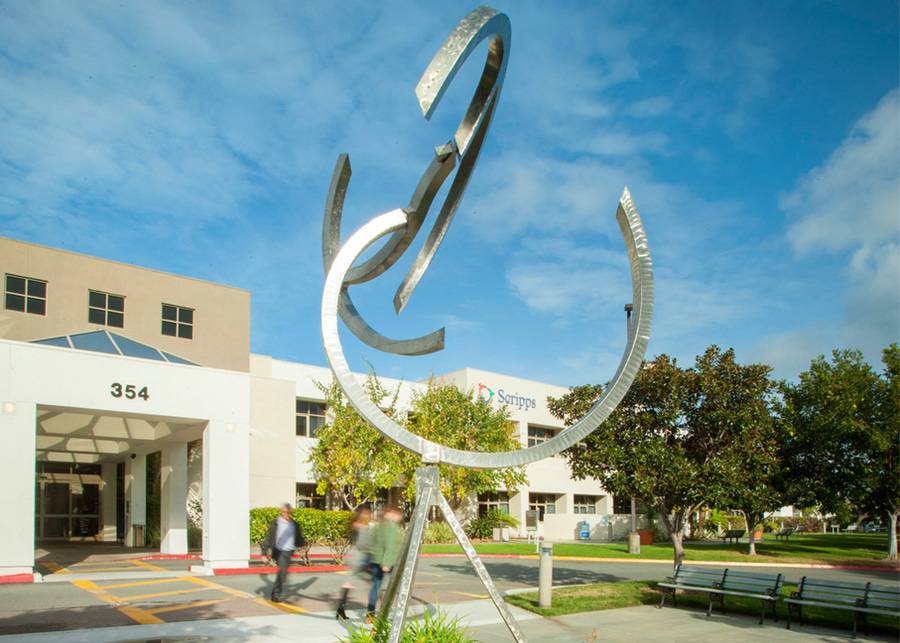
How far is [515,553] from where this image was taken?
28.7m

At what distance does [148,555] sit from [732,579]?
16.1m

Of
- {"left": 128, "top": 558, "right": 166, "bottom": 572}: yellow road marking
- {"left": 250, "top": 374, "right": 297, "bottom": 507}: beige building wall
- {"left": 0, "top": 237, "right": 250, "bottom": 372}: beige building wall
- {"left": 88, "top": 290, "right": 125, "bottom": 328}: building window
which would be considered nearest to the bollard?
{"left": 128, "top": 558, "right": 166, "bottom": 572}: yellow road marking

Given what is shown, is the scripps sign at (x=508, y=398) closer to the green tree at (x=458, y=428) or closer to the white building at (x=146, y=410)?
the white building at (x=146, y=410)

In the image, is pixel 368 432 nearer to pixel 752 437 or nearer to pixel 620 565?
pixel 620 565

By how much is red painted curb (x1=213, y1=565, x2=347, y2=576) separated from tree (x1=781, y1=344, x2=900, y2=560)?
61.9 feet

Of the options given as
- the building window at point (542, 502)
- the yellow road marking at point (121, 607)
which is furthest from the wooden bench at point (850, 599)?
the building window at point (542, 502)

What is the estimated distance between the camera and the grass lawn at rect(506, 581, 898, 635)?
12.8m

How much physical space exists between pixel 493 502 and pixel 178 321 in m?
19.2

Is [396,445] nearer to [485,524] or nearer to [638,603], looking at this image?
[485,524]

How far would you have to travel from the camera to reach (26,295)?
27734mm

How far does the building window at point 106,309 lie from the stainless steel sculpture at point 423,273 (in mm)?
22814

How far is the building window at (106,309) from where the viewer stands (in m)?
29.5

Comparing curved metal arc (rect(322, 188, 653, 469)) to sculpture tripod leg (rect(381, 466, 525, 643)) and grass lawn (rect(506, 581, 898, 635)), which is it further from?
grass lawn (rect(506, 581, 898, 635))

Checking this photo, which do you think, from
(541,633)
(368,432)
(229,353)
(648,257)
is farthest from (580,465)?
(229,353)
